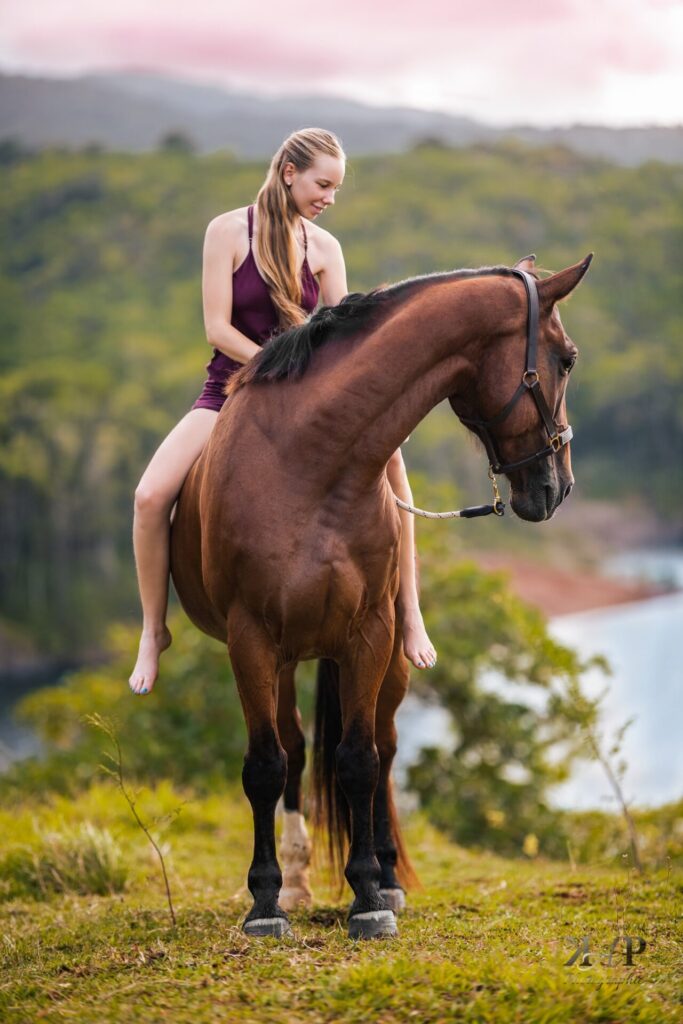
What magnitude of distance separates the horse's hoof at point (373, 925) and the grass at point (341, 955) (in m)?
0.08

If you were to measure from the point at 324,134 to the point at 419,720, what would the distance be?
23.1 meters

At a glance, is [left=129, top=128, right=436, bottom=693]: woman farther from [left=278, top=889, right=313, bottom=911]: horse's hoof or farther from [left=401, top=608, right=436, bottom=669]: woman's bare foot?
→ [left=278, top=889, right=313, bottom=911]: horse's hoof

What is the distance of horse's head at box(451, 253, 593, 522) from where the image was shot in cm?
380

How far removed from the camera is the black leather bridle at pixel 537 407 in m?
3.78

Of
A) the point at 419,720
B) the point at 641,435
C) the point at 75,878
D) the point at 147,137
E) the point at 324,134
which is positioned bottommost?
the point at 419,720

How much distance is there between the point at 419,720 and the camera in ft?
86.6

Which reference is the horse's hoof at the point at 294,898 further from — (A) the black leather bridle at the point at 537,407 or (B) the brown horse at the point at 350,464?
(A) the black leather bridle at the point at 537,407

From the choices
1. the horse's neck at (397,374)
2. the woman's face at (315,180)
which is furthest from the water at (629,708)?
the woman's face at (315,180)

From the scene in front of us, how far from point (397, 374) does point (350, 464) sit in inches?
14.3

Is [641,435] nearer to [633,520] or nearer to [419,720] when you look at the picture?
[633,520]

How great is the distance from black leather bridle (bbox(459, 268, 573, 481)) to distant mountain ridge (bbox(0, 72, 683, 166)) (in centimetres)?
12446

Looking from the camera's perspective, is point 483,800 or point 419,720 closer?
point 483,800

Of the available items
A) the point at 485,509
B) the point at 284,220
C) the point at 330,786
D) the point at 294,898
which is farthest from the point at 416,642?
the point at 284,220

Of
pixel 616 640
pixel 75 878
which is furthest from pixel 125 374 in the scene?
pixel 75 878
